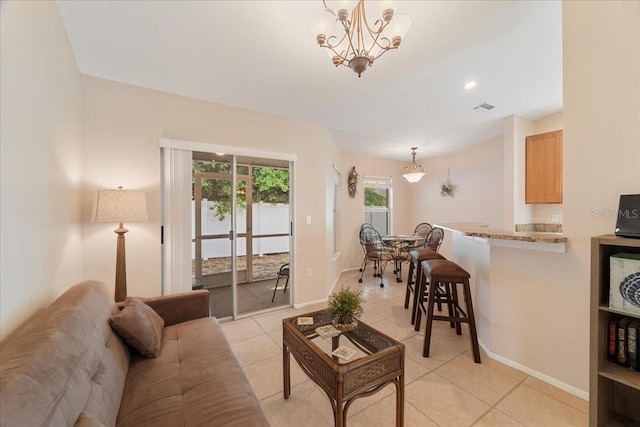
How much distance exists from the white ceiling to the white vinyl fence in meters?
1.30

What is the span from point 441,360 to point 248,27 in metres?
3.15

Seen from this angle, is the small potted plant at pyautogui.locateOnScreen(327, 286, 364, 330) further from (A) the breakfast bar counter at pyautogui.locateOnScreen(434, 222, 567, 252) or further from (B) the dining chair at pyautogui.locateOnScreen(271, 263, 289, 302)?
(B) the dining chair at pyautogui.locateOnScreen(271, 263, 289, 302)

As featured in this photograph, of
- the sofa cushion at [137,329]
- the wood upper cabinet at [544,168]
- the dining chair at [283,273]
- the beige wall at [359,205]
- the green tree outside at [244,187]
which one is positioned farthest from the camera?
the beige wall at [359,205]

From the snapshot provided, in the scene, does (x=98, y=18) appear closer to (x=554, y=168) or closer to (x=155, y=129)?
(x=155, y=129)

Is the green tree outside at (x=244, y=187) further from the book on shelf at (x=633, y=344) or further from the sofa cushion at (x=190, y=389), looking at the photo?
the book on shelf at (x=633, y=344)

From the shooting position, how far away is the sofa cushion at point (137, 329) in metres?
1.51

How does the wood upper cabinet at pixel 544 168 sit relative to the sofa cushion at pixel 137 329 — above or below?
above

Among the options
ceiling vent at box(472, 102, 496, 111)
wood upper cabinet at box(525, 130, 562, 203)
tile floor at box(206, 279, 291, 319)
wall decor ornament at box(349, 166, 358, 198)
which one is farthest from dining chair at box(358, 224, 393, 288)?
ceiling vent at box(472, 102, 496, 111)

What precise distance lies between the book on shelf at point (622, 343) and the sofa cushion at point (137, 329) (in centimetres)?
270

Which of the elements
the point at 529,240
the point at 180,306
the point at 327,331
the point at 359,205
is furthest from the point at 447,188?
the point at 180,306

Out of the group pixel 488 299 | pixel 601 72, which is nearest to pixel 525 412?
pixel 488 299

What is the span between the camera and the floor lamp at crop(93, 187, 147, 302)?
2.14m

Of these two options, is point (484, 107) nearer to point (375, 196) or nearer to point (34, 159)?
point (375, 196)

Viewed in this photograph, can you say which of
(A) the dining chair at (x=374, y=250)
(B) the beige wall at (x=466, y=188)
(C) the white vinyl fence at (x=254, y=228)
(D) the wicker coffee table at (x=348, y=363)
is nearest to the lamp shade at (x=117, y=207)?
(C) the white vinyl fence at (x=254, y=228)
